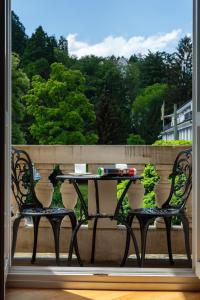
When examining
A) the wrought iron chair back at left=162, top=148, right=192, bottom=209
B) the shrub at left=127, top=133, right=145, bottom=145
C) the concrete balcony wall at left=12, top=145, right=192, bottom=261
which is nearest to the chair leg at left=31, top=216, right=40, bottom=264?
the concrete balcony wall at left=12, top=145, right=192, bottom=261

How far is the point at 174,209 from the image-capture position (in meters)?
3.89

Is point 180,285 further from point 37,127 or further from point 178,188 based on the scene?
point 37,127

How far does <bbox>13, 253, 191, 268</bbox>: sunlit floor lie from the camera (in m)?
3.88

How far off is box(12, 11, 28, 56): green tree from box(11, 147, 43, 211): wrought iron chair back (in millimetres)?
1330

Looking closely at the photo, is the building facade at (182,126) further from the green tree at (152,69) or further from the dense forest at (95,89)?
the green tree at (152,69)

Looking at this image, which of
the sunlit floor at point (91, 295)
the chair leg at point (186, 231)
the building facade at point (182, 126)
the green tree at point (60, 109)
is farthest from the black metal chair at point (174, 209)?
the green tree at point (60, 109)

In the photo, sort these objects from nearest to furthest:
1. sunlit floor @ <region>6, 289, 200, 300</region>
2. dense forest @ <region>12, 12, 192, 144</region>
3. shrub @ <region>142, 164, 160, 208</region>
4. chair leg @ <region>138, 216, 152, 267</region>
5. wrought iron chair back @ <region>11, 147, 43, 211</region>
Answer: sunlit floor @ <region>6, 289, 200, 300</region> < chair leg @ <region>138, 216, 152, 267</region> < wrought iron chair back @ <region>11, 147, 43, 211</region> < shrub @ <region>142, 164, 160, 208</region> < dense forest @ <region>12, 12, 192, 144</region>

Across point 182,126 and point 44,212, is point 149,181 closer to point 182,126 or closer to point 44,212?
point 182,126

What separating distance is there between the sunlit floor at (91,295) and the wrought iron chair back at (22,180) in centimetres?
95

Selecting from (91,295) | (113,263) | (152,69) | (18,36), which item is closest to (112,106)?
(152,69)

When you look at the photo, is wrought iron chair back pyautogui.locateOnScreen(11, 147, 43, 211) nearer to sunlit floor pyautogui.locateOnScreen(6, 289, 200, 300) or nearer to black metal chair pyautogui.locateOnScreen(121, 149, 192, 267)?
black metal chair pyautogui.locateOnScreen(121, 149, 192, 267)

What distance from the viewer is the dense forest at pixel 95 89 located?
4.98m

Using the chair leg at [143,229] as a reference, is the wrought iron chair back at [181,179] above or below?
above

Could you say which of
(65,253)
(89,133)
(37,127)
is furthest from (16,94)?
(65,253)
